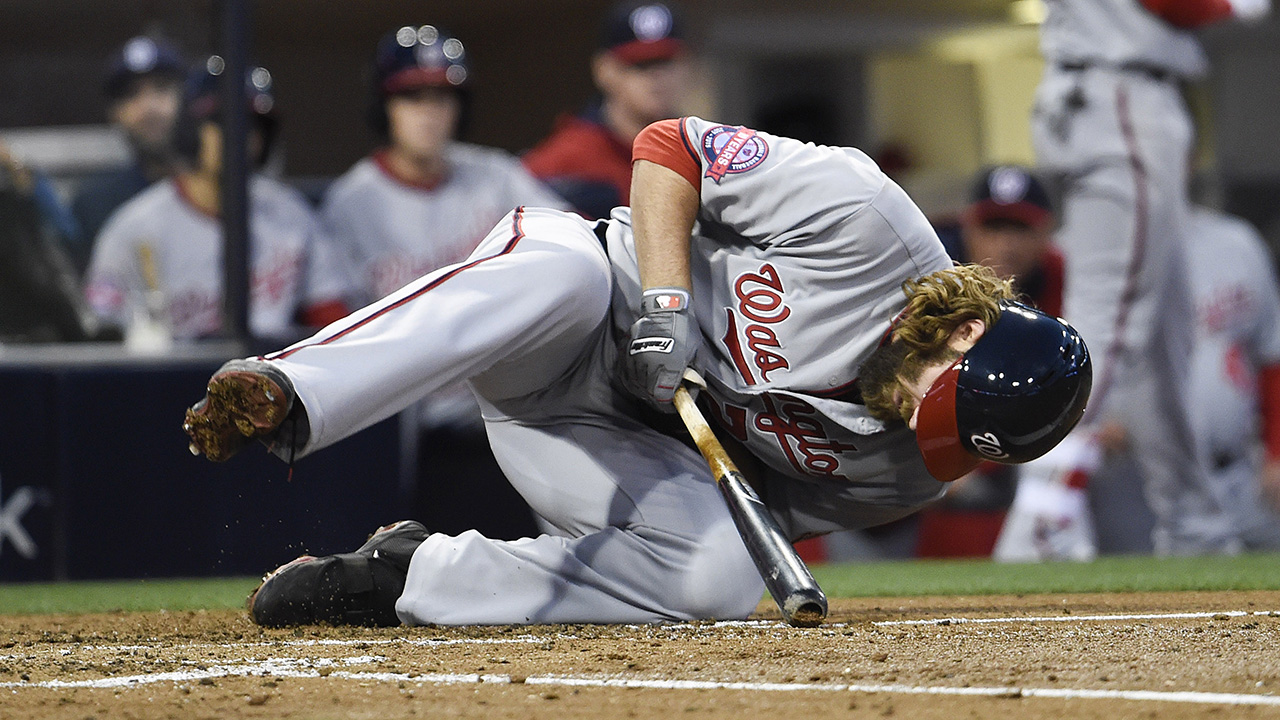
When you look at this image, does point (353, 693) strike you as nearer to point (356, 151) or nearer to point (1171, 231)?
point (1171, 231)

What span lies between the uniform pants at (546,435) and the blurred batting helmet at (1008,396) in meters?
0.45

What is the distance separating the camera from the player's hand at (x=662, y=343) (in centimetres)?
259

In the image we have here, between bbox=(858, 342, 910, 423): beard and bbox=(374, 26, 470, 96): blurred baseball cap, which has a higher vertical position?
bbox=(858, 342, 910, 423): beard

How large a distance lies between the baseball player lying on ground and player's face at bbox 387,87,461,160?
9.88 ft

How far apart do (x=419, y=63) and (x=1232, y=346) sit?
139 inches

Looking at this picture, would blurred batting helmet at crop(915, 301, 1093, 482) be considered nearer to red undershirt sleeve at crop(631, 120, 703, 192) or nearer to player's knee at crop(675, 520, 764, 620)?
player's knee at crop(675, 520, 764, 620)

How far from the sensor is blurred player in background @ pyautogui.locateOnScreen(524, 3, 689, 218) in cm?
585

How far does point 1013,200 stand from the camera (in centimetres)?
587

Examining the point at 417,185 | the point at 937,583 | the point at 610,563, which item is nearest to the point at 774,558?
the point at 610,563

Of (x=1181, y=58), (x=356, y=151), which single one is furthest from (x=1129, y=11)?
(x=356, y=151)

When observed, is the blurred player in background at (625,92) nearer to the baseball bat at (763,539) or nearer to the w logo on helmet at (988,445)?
the baseball bat at (763,539)

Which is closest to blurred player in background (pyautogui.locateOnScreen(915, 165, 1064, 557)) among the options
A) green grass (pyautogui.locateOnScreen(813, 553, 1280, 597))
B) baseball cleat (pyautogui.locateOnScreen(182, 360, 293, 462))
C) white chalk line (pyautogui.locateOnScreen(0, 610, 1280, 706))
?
green grass (pyautogui.locateOnScreen(813, 553, 1280, 597))

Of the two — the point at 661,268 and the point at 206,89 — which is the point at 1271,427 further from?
the point at 661,268

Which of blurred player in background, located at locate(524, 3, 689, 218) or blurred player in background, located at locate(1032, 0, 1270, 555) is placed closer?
blurred player in background, located at locate(1032, 0, 1270, 555)
